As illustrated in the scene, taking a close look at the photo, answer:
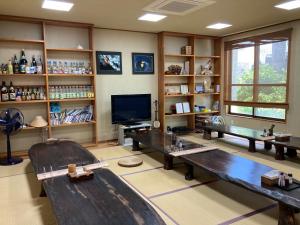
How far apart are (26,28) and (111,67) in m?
1.77

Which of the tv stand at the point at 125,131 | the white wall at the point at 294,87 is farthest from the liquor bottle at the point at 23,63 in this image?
the white wall at the point at 294,87

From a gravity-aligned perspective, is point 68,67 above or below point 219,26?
below

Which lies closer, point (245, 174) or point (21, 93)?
point (245, 174)

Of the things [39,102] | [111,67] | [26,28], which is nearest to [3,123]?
[39,102]

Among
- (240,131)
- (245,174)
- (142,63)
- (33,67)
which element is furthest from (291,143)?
(33,67)

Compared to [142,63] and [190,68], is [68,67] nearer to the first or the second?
[142,63]

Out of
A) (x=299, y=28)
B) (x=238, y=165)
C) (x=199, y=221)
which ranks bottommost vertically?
(x=199, y=221)

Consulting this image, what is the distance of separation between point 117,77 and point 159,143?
85.6 inches

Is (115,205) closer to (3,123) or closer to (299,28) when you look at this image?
(3,123)

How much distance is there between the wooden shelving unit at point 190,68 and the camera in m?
5.87

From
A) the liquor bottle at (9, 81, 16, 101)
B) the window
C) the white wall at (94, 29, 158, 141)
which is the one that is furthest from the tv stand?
the window

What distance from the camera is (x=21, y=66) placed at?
439cm

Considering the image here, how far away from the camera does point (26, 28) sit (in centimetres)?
455

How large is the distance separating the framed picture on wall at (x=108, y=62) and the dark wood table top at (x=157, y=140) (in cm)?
148
